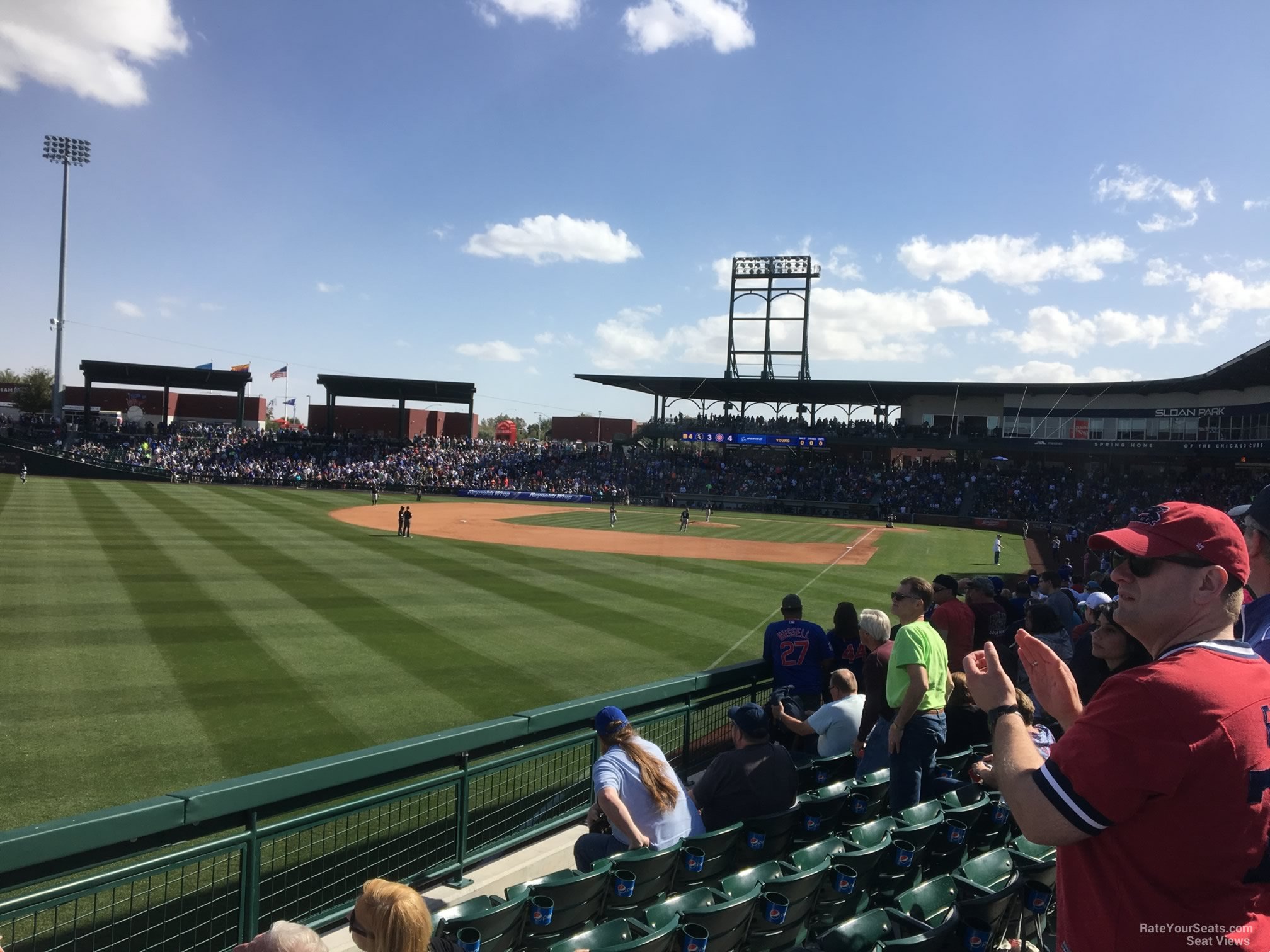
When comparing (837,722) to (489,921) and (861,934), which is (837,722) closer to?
(861,934)

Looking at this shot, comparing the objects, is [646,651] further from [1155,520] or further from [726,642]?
[1155,520]

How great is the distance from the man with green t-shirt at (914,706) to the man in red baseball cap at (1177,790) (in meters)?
3.20

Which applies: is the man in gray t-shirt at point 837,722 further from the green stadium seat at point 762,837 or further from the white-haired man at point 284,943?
the white-haired man at point 284,943

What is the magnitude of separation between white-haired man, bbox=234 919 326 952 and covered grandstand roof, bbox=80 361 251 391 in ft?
234

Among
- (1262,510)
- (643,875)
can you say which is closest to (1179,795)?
(1262,510)

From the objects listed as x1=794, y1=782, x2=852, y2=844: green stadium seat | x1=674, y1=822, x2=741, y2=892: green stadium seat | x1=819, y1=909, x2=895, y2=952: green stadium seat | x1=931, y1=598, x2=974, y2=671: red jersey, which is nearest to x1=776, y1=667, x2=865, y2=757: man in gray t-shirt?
x1=794, y1=782, x2=852, y2=844: green stadium seat

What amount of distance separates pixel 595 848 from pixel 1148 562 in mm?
3580

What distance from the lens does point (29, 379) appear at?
9625cm

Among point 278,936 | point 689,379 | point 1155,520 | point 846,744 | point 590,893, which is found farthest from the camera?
point 689,379

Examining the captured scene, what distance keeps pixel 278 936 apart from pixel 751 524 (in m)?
41.4

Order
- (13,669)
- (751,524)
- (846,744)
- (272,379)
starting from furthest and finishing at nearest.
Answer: (272,379)
(751,524)
(13,669)
(846,744)

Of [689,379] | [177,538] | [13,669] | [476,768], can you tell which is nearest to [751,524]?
[689,379]

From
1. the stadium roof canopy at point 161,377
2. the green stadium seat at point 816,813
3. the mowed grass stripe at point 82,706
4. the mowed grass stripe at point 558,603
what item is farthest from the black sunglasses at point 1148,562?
the stadium roof canopy at point 161,377

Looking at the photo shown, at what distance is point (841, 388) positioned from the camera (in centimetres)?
5862
